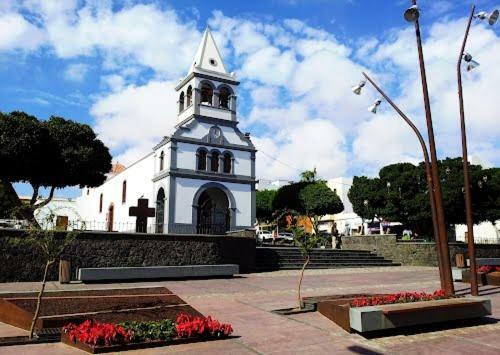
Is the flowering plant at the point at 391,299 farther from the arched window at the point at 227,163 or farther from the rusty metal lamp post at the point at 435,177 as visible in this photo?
the arched window at the point at 227,163

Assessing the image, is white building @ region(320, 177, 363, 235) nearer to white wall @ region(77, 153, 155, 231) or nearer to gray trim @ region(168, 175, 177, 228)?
white wall @ region(77, 153, 155, 231)

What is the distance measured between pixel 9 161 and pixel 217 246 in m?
13.2

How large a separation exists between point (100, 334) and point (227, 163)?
1124 inches

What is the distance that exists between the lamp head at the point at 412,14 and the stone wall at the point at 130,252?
1180 cm

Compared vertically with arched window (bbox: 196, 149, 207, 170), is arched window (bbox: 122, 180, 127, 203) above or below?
below

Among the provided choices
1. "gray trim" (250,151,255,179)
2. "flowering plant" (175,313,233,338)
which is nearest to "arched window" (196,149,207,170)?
"gray trim" (250,151,255,179)

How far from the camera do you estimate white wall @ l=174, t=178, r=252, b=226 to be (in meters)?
32.0

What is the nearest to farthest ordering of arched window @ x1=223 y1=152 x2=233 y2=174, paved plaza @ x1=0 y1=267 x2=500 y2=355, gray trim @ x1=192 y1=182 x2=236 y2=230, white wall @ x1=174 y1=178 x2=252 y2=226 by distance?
paved plaza @ x1=0 y1=267 x2=500 y2=355, white wall @ x1=174 y1=178 x2=252 y2=226, gray trim @ x1=192 y1=182 x2=236 y2=230, arched window @ x1=223 y1=152 x2=233 y2=174

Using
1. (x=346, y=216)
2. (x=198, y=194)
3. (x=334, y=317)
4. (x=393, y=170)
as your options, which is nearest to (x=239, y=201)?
(x=198, y=194)

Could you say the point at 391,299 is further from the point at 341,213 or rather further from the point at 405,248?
the point at 341,213

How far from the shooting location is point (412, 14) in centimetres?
1027

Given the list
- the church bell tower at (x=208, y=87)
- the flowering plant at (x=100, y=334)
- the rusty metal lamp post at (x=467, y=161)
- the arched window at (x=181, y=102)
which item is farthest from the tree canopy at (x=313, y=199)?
the flowering plant at (x=100, y=334)

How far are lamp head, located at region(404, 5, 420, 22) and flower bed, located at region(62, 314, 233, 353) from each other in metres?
7.97

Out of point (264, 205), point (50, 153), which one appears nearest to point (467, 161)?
point (50, 153)
